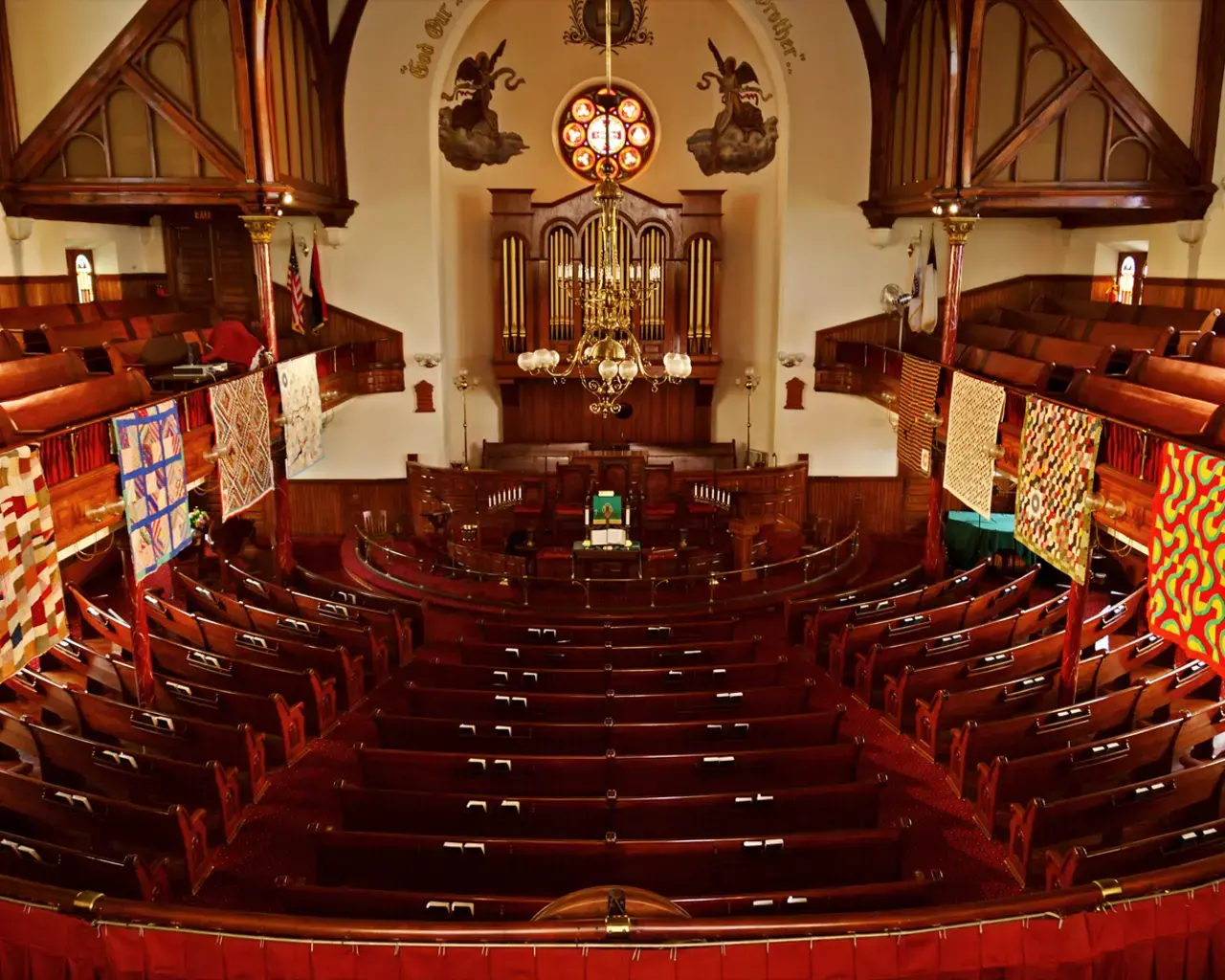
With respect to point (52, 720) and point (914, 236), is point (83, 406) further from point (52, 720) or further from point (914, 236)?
point (914, 236)

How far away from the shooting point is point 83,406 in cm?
1115

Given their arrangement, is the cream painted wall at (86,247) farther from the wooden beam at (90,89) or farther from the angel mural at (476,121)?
the angel mural at (476,121)

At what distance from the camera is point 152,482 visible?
11.8 metres

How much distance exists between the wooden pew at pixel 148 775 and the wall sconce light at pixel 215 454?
4236 mm

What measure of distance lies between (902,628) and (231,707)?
8.61m

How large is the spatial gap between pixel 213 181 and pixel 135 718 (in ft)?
30.5

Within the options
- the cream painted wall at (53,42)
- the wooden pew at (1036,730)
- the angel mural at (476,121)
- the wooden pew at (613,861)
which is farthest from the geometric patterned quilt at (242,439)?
the wooden pew at (1036,730)

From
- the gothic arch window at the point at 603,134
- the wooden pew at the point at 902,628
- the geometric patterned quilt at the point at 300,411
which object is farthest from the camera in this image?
the gothic arch window at the point at 603,134

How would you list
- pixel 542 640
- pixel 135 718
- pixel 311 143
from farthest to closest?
1. pixel 311 143
2. pixel 542 640
3. pixel 135 718

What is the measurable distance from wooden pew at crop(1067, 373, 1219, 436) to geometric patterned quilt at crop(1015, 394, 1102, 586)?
1.14ft

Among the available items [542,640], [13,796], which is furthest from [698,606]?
[13,796]

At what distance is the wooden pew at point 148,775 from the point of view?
9742 millimetres

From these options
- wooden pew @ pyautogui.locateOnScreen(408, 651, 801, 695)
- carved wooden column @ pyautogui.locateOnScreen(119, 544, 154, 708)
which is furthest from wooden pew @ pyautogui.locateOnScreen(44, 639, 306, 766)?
wooden pew @ pyautogui.locateOnScreen(408, 651, 801, 695)

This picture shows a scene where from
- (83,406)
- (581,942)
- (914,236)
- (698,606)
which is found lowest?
(698,606)
